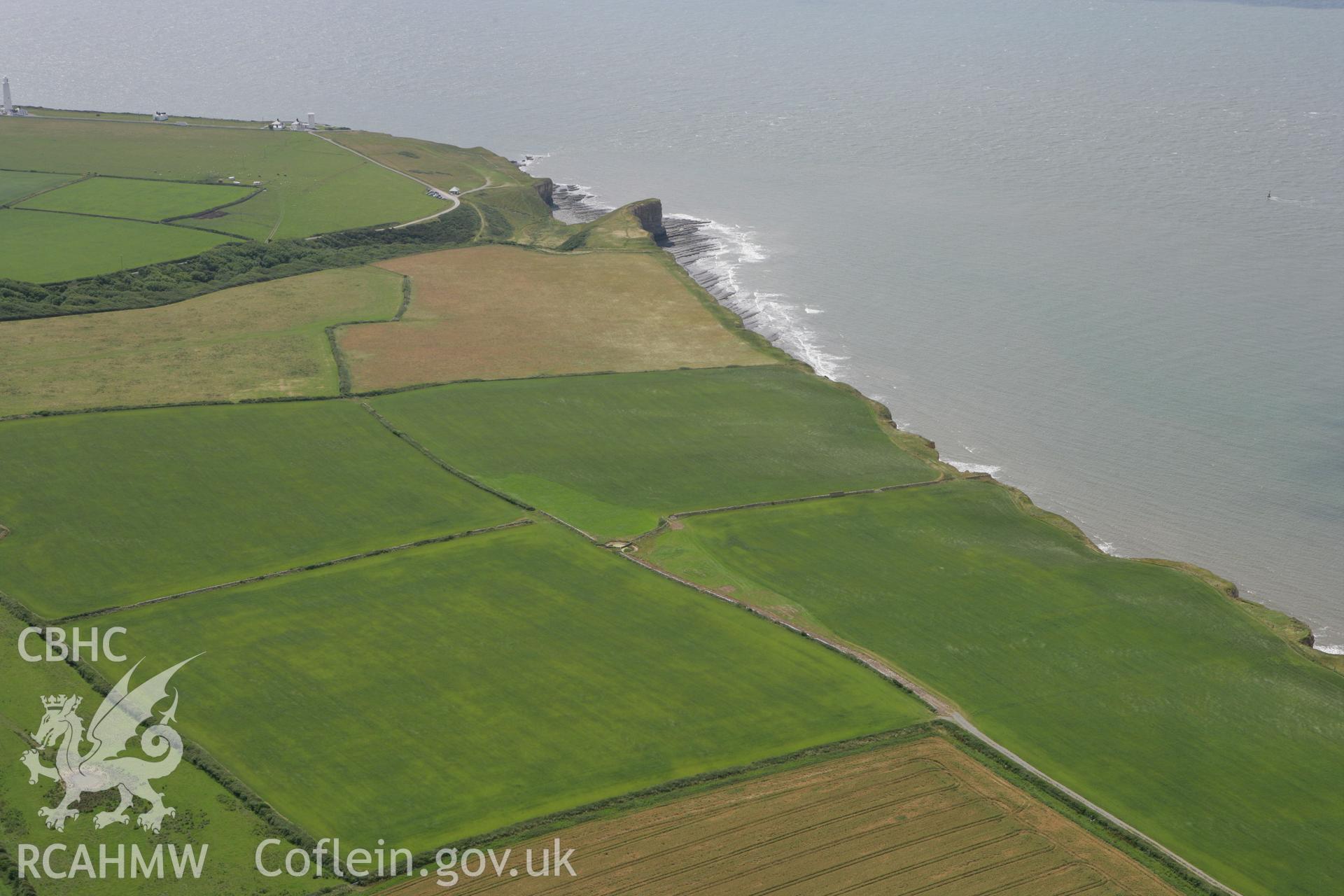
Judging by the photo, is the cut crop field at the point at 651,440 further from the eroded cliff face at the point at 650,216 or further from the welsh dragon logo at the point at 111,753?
the eroded cliff face at the point at 650,216

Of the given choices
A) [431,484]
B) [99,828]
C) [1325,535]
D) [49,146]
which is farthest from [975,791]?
[49,146]

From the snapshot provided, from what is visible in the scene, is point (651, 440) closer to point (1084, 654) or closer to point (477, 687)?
point (477, 687)

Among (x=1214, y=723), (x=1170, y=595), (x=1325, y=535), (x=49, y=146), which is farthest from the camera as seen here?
(x=49, y=146)

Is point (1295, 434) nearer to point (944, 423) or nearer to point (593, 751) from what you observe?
point (944, 423)

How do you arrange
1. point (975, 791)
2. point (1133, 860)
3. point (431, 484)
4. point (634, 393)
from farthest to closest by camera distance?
point (634, 393), point (431, 484), point (975, 791), point (1133, 860)

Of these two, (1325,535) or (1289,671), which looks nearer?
(1289,671)
